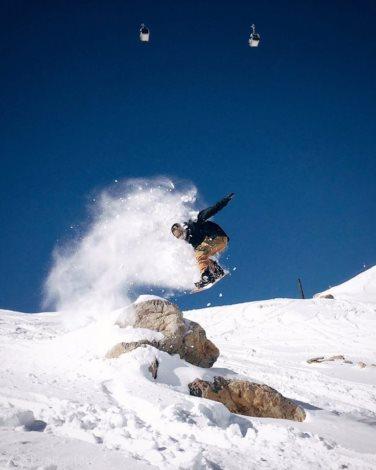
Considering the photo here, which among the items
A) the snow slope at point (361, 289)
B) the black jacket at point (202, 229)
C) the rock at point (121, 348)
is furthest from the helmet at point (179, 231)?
the snow slope at point (361, 289)

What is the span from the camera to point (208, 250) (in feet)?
28.0

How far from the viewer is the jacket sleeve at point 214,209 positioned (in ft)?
23.9

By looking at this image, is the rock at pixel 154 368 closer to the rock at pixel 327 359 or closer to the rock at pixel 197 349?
the rock at pixel 197 349

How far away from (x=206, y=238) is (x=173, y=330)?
Answer: 2.29 meters

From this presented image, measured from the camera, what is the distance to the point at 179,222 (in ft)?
26.0

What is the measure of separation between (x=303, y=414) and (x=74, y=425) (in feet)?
12.4

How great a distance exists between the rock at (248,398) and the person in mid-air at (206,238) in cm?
319

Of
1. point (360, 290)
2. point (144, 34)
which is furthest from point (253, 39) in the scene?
point (360, 290)

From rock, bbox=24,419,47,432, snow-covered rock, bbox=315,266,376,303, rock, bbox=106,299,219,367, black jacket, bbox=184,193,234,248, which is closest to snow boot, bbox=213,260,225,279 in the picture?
black jacket, bbox=184,193,234,248

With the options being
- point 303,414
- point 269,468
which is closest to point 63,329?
point 303,414

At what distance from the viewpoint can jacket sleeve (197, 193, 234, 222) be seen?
23.9 feet

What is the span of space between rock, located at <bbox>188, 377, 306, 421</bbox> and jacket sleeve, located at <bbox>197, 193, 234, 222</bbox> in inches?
135

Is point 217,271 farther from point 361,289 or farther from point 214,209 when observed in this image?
point 361,289

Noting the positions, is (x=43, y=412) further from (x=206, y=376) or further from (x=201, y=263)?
(x=201, y=263)
